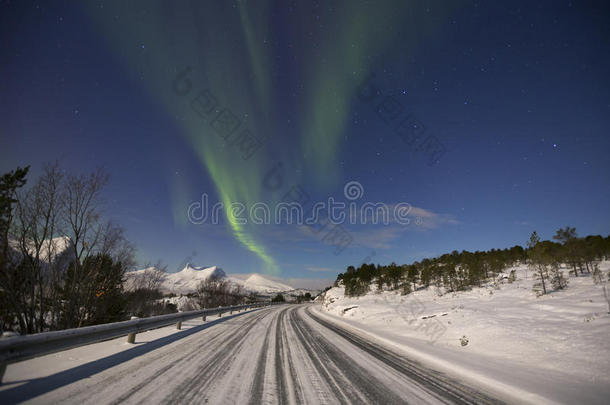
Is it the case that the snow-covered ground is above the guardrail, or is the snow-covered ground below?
below

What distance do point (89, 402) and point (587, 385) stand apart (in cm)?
828

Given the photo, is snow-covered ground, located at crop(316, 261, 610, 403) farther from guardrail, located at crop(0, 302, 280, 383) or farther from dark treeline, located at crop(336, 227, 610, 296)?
dark treeline, located at crop(336, 227, 610, 296)

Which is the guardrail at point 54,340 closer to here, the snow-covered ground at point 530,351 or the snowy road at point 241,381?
the snowy road at point 241,381

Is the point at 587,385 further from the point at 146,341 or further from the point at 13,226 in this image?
the point at 13,226

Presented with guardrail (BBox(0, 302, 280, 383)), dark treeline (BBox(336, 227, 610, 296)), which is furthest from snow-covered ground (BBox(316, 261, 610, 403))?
dark treeline (BBox(336, 227, 610, 296))

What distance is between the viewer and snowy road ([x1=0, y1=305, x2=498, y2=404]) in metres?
3.23

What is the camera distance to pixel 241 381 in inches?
157

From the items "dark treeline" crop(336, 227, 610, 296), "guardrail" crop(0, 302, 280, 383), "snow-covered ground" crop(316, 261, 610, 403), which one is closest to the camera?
"guardrail" crop(0, 302, 280, 383)

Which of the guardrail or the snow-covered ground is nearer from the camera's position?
the guardrail

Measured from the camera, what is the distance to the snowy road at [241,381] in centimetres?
323

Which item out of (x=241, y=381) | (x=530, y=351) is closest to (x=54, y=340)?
(x=241, y=381)

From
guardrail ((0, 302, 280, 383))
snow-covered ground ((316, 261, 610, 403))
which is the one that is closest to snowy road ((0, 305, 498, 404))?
guardrail ((0, 302, 280, 383))

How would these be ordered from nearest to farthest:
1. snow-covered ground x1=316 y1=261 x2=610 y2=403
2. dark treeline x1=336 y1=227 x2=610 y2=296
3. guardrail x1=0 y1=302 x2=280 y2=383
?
guardrail x1=0 y1=302 x2=280 y2=383
snow-covered ground x1=316 y1=261 x2=610 y2=403
dark treeline x1=336 y1=227 x2=610 y2=296

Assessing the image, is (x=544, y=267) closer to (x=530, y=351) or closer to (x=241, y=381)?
(x=530, y=351)
